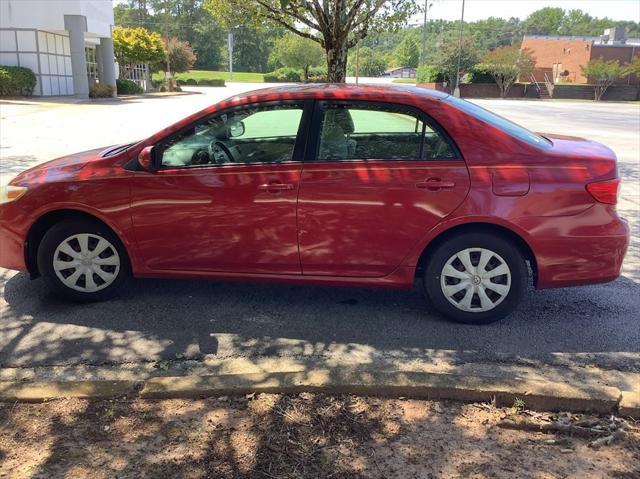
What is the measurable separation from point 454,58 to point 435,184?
58.6m

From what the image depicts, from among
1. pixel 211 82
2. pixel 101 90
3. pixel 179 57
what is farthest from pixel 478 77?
pixel 101 90

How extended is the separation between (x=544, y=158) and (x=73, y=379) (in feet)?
11.2

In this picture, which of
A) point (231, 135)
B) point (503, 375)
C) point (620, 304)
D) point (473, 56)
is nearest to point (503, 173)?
point (503, 375)

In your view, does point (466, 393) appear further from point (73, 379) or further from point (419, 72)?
point (419, 72)

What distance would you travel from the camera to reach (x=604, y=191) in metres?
3.98

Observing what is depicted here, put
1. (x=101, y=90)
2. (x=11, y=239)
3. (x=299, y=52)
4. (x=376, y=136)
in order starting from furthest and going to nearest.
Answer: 1. (x=299, y=52)
2. (x=101, y=90)
3. (x=11, y=239)
4. (x=376, y=136)

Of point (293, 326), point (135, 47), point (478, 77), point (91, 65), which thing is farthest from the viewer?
point (478, 77)

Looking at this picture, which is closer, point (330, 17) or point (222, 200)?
point (222, 200)

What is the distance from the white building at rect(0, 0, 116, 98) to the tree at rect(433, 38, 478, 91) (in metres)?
34.4

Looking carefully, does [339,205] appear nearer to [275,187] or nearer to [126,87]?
[275,187]

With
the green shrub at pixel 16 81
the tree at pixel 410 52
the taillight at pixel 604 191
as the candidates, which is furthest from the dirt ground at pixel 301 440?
the tree at pixel 410 52

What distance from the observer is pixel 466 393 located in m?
3.23

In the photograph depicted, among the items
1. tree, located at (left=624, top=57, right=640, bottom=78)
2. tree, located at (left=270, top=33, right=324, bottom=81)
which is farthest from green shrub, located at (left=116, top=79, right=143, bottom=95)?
tree, located at (left=624, top=57, right=640, bottom=78)

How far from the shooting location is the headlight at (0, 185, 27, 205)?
14.5 ft
